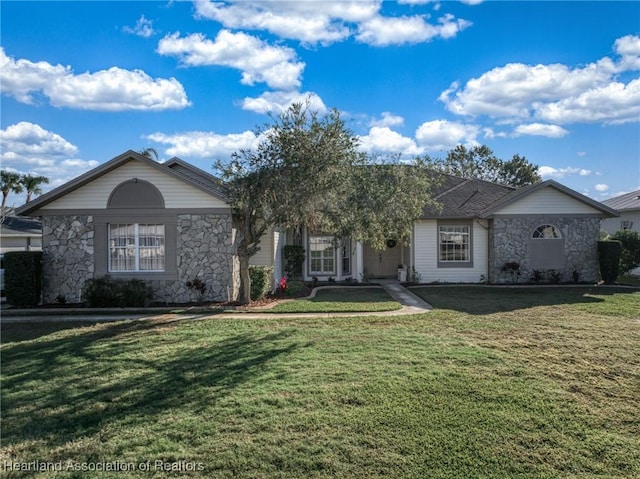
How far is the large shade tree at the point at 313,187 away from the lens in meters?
11.0

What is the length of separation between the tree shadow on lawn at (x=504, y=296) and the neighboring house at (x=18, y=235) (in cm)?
2225

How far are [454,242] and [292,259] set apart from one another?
726 cm

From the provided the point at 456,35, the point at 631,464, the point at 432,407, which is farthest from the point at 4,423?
the point at 456,35

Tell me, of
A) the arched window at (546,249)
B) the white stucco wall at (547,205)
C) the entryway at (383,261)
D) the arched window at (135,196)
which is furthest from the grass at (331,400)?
the entryway at (383,261)

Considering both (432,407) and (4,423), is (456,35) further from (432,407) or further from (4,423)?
(4,423)

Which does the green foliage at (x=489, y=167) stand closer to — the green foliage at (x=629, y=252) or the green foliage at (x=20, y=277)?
the green foliage at (x=629, y=252)

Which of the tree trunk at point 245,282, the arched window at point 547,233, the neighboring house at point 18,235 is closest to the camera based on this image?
the tree trunk at point 245,282

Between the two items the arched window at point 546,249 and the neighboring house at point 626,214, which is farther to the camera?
the neighboring house at point 626,214

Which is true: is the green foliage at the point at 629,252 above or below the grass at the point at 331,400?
above

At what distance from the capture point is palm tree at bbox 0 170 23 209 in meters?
30.6

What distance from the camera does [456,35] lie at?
45.3 feet

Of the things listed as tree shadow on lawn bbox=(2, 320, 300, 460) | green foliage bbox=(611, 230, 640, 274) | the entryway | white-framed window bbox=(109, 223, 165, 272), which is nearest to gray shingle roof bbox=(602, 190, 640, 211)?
green foliage bbox=(611, 230, 640, 274)

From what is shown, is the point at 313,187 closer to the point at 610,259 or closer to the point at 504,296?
the point at 504,296

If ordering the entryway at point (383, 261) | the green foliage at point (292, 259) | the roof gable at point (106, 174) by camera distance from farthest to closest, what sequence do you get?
the entryway at point (383, 261) → the green foliage at point (292, 259) → the roof gable at point (106, 174)
